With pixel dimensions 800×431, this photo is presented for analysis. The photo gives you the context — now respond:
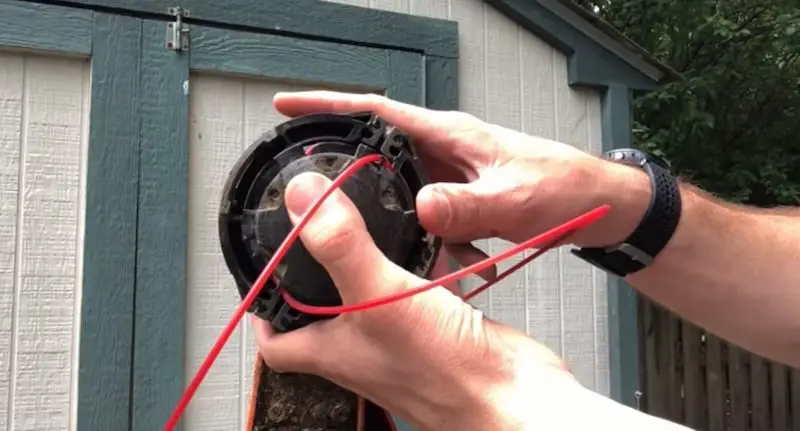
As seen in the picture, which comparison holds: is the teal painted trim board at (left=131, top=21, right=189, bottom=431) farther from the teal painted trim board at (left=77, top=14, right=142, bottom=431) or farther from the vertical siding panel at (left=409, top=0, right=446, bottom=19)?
the vertical siding panel at (left=409, top=0, right=446, bottom=19)

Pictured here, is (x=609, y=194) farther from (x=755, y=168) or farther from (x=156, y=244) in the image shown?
(x=755, y=168)

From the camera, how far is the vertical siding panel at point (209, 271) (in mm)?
2506

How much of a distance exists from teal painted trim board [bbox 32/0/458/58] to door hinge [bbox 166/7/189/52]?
0.02 m

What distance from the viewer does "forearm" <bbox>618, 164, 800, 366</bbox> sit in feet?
5.05

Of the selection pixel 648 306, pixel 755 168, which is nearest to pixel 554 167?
pixel 648 306

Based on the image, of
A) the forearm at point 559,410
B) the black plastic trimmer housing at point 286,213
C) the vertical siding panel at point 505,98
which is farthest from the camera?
the vertical siding panel at point 505,98

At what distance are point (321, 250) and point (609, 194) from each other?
1.97 feet

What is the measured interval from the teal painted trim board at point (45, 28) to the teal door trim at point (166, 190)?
0.57 ft

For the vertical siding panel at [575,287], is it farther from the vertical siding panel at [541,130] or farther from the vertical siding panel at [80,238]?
the vertical siding panel at [80,238]

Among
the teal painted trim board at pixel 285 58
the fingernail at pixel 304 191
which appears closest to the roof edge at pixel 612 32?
the teal painted trim board at pixel 285 58

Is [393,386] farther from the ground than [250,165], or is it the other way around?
[250,165]

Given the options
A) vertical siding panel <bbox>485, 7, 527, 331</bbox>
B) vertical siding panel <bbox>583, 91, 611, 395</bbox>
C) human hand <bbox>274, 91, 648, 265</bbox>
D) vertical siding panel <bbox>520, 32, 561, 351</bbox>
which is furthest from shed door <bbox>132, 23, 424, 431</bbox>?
human hand <bbox>274, 91, 648, 265</bbox>

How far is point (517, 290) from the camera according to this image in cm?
302

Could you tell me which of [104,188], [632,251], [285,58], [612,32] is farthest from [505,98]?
[632,251]
